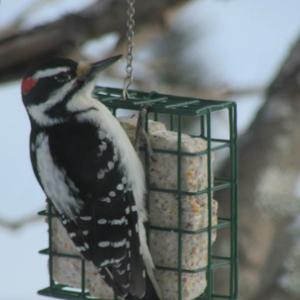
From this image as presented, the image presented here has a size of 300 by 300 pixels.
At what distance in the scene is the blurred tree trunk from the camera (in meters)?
7.38

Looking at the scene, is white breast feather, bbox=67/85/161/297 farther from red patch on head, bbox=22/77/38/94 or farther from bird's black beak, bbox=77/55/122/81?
red patch on head, bbox=22/77/38/94

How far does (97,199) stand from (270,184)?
2738 mm

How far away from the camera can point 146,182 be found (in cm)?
519

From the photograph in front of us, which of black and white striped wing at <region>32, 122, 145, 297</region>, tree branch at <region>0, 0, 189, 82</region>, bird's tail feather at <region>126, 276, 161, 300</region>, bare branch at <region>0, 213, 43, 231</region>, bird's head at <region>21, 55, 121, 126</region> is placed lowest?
bare branch at <region>0, 213, 43, 231</region>

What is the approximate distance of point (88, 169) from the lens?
5.00 metres

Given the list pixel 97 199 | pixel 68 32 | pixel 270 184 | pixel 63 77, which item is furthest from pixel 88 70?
pixel 270 184

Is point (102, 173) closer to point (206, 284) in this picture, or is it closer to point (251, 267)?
point (206, 284)

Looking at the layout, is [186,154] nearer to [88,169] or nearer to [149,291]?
[88,169]

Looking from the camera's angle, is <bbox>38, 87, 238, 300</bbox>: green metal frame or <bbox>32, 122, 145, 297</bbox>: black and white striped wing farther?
<bbox>38, 87, 238, 300</bbox>: green metal frame

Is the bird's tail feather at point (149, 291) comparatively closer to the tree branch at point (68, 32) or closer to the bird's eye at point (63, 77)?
the bird's eye at point (63, 77)

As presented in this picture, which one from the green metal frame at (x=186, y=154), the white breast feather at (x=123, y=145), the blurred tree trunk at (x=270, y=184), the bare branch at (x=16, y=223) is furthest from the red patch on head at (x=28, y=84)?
the blurred tree trunk at (x=270, y=184)

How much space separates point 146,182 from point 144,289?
42 centimetres

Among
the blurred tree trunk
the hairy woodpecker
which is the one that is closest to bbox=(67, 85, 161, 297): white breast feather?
the hairy woodpecker

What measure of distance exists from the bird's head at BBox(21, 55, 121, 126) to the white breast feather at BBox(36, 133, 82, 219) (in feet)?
0.30
